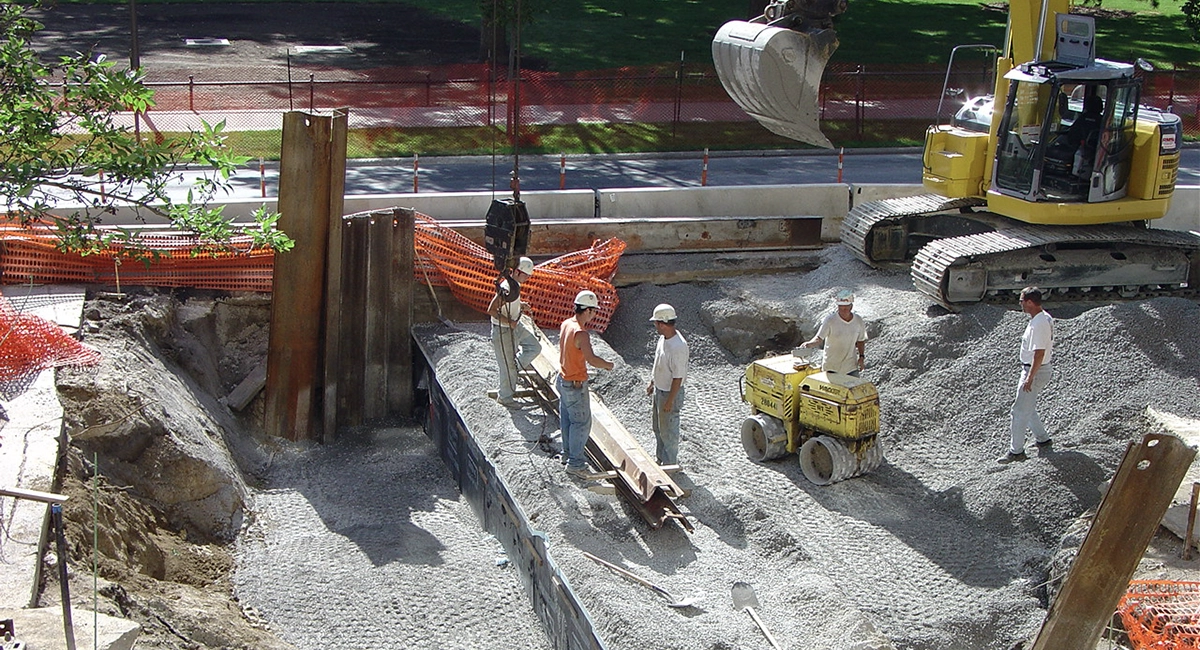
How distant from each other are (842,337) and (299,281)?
6.00 metres

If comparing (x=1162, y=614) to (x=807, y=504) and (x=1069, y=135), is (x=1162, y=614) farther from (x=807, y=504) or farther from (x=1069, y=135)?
(x=1069, y=135)

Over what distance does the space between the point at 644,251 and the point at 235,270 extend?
17.0 feet

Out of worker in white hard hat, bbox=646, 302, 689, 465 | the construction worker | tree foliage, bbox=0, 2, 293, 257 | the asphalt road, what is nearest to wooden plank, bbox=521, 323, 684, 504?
worker in white hard hat, bbox=646, 302, 689, 465

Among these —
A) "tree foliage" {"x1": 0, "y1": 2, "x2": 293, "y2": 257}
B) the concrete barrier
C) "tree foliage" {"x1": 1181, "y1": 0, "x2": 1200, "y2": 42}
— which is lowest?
the concrete barrier

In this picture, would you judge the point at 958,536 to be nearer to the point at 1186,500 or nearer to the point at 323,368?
the point at 1186,500

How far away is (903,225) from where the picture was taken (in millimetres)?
15664

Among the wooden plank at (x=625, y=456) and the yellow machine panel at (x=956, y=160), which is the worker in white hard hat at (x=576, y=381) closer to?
the wooden plank at (x=625, y=456)

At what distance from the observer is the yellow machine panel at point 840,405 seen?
1073cm

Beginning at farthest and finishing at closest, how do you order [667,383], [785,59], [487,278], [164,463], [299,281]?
[487,278] → [299,281] → [785,59] → [164,463] → [667,383]

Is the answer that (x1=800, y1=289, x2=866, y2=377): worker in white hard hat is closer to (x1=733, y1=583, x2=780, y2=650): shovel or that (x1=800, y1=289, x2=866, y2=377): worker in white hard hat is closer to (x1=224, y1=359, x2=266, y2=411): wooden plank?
(x1=733, y1=583, x2=780, y2=650): shovel

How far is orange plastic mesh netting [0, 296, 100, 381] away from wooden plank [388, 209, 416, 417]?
136 inches

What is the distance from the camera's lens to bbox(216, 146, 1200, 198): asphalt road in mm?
20562

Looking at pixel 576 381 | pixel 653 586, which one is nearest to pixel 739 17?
pixel 576 381

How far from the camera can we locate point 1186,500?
10.3 meters
